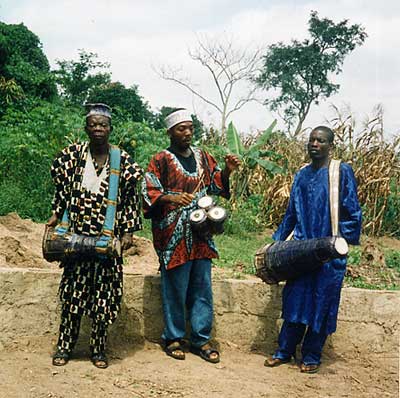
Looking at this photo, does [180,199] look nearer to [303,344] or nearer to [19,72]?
[303,344]

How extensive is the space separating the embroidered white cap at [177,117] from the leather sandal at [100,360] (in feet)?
5.40

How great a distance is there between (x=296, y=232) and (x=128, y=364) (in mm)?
1504

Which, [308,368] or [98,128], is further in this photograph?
[308,368]

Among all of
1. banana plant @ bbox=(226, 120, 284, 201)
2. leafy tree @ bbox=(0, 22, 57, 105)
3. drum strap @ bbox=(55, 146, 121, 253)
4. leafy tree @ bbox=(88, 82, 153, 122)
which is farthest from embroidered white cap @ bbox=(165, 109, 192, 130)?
leafy tree @ bbox=(88, 82, 153, 122)

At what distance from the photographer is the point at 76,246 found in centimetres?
391

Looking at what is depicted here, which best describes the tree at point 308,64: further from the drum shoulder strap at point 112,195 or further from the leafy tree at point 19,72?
the drum shoulder strap at point 112,195

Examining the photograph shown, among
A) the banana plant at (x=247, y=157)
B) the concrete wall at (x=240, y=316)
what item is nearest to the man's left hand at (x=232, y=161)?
the concrete wall at (x=240, y=316)

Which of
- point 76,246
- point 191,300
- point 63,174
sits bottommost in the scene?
point 191,300

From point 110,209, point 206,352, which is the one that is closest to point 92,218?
point 110,209

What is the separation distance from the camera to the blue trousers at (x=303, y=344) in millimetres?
4234

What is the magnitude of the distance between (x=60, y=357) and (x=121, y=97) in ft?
49.4

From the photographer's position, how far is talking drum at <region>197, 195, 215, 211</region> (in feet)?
13.7

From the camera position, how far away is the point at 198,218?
416cm

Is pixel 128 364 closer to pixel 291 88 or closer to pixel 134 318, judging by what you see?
pixel 134 318
